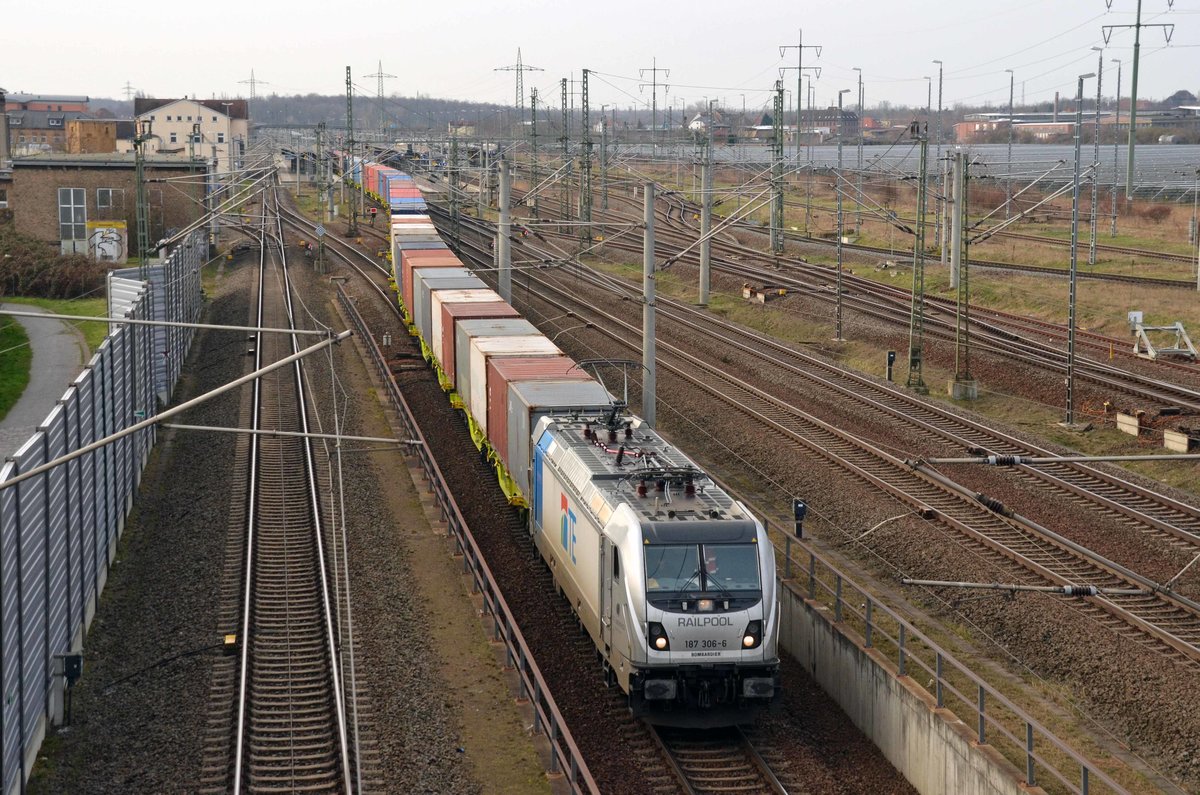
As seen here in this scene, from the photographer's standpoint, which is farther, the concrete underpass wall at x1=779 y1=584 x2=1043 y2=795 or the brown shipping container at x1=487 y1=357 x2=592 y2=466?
the brown shipping container at x1=487 y1=357 x2=592 y2=466

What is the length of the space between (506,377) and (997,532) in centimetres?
898

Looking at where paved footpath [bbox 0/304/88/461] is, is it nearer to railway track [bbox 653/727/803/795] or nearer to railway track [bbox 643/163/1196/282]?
railway track [bbox 653/727/803/795]

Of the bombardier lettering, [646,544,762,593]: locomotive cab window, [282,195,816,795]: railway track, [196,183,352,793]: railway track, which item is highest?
[646,544,762,593]: locomotive cab window

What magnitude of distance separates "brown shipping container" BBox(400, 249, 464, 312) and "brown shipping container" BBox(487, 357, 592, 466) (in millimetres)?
17490

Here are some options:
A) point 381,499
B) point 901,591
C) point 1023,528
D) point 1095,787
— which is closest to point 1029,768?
point 1095,787

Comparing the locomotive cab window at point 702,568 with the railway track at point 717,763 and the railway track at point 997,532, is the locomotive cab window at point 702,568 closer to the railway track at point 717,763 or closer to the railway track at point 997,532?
the railway track at point 717,763

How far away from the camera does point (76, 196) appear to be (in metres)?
66.6

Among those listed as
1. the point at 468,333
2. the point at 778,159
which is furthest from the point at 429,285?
the point at 778,159

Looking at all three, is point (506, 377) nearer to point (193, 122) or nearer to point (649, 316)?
point (649, 316)

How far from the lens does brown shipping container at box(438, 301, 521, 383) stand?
31766 mm

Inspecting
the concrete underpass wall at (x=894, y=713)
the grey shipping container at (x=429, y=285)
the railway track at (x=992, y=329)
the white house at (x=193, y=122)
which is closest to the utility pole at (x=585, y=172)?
the railway track at (x=992, y=329)

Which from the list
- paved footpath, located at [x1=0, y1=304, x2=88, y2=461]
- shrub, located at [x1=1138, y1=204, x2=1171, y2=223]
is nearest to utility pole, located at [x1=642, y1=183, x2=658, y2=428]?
paved footpath, located at [x1=0, y1=304, x2=88, y2=461]

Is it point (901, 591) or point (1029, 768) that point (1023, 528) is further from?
point (1029, 768)

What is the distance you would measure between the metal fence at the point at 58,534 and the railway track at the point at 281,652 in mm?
1956
